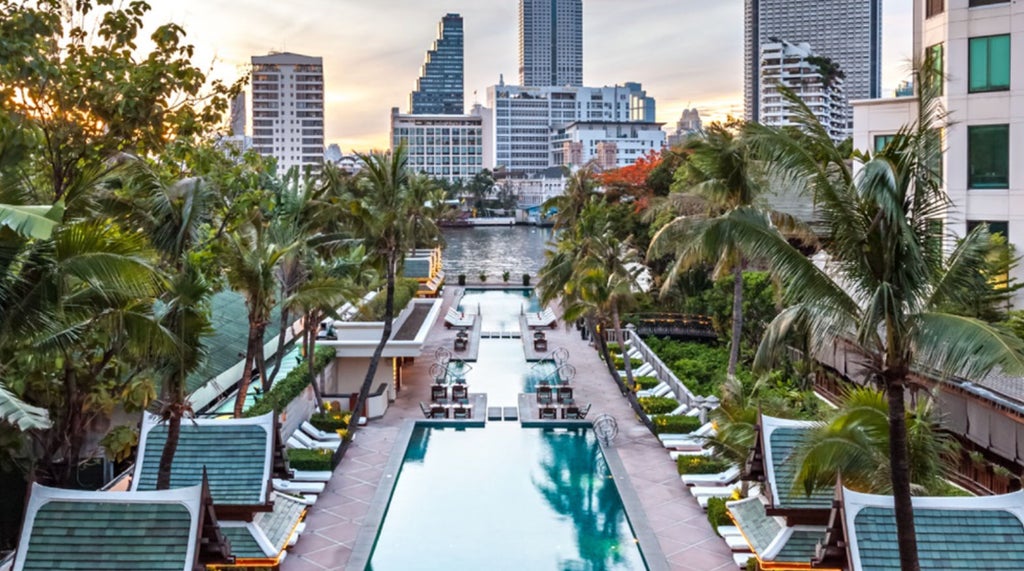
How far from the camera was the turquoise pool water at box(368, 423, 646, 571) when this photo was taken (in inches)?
584

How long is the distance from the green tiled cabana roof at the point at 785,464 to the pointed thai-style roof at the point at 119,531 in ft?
22.0

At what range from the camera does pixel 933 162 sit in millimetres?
8570

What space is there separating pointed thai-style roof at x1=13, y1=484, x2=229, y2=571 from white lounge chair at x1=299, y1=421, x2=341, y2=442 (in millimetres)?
11073

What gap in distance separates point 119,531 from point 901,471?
7.55 metres

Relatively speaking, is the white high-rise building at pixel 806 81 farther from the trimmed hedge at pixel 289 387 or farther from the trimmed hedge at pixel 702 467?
the trimmed hedge at pixel 702 467

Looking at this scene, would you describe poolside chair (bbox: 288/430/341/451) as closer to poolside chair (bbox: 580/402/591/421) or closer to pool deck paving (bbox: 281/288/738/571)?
pool deck paving (bbox: 281/288/738/571)

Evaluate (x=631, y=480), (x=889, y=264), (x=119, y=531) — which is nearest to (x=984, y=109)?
(x=631, y=480)

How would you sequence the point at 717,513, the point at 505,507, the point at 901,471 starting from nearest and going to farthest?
the point at 901,471
the point at 717,513
the point at 505,507

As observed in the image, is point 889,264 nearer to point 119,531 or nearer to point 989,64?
point 119,531

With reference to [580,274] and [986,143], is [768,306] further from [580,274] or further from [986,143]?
[986,143]

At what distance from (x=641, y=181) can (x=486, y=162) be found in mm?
139284

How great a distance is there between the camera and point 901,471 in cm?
826

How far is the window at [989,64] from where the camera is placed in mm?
19328

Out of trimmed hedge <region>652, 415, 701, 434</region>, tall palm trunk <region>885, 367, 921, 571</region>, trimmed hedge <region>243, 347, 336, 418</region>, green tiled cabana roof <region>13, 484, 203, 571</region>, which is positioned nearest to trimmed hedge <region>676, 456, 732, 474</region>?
trimmed hedge <region>652, 415, 701, 434</region>
